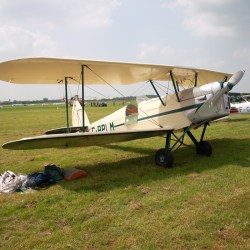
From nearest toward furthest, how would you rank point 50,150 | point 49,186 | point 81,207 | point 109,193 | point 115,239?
point 115,239 → point 81,207 → point 109,193 → point 49,186 → point 50,150

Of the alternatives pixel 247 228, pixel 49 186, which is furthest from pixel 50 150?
pixel 247 228

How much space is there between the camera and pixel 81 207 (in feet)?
15.5

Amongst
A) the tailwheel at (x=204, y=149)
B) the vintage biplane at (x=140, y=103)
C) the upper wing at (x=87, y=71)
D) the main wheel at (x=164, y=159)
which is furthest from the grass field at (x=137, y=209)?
the upper wing at (x=87, y=71)

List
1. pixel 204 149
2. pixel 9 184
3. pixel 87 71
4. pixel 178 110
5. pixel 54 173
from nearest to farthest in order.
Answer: pixel 9 184 → pixel 54 173 → pixel 178 110 → pixel 87 71 → pixel 204 149

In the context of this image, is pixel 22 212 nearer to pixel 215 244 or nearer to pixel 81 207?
pixel 81 207

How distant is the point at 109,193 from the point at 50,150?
5607mm

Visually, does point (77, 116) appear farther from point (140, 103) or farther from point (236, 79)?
point (236, 79)

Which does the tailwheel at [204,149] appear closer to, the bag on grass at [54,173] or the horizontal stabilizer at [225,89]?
the horizontal stabilizer at [225,89]

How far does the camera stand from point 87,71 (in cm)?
801

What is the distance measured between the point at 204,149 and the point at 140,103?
231 cm

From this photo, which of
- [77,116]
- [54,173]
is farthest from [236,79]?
[77,116]

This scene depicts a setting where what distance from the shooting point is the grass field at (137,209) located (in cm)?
357

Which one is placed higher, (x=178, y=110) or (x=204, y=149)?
(x=178, y=110)

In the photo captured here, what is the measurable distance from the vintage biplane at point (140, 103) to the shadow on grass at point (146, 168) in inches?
16.4
